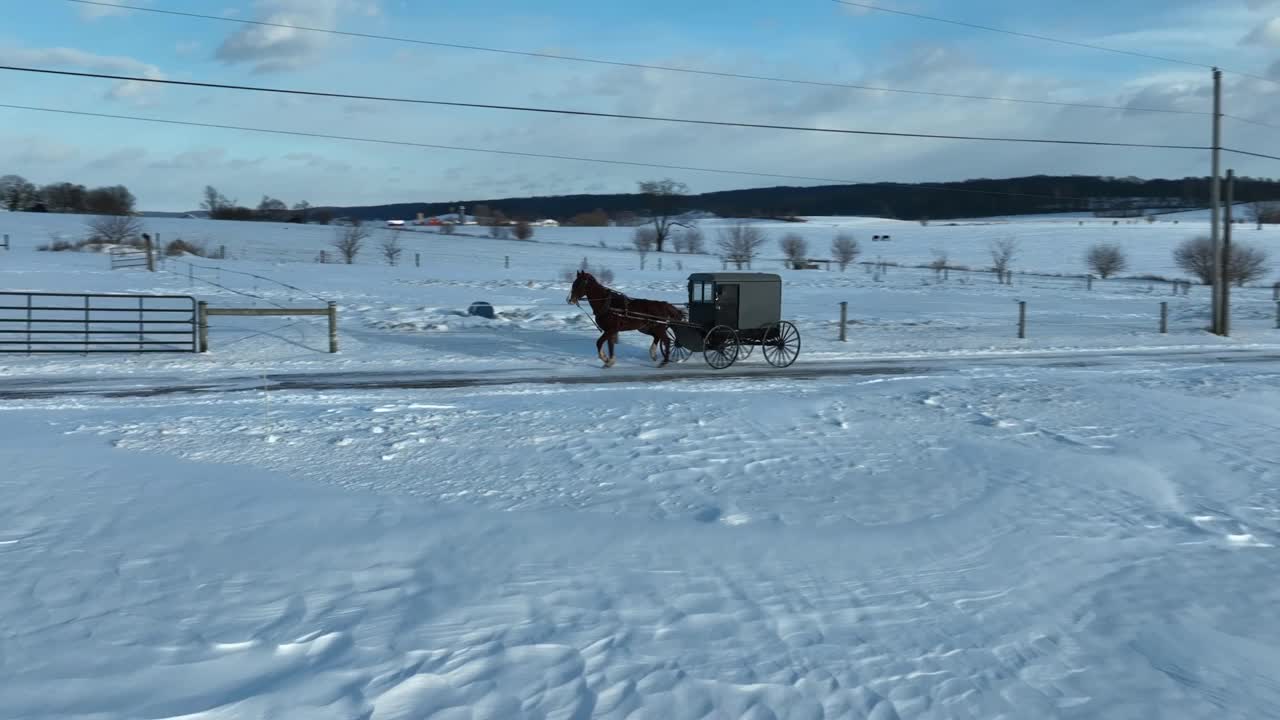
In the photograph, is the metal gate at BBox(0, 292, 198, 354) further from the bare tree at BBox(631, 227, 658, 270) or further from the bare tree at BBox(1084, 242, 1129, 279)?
the bare tree at BBox(1084, 242, 1129, 279)

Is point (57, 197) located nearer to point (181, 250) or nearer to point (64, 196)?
point (64, 196)

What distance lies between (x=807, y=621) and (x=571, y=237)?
103m

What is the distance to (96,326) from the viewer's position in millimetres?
26109

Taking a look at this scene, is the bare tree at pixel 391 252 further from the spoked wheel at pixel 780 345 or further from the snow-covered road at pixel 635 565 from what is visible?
the snow-covered road at pixel 635 565

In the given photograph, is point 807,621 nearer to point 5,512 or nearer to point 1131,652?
point 1131,652

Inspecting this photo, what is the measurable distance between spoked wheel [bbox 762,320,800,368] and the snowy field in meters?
2.68

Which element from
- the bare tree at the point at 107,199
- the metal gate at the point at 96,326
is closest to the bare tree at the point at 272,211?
the bare tree at the point at 107,199

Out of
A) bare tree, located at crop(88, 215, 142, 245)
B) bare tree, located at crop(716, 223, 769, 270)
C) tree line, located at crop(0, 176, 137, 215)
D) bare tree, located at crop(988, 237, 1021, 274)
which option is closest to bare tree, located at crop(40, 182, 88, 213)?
tree line, located at crop(0, 176, 137, 215)

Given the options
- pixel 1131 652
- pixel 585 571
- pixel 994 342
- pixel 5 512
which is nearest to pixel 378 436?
pixel 5 512

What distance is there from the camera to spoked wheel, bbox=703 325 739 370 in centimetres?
1997

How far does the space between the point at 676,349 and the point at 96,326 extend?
616 inches

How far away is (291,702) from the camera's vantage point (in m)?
5.06

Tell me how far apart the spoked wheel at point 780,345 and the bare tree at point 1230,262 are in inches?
1974

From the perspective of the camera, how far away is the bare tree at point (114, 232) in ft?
208
